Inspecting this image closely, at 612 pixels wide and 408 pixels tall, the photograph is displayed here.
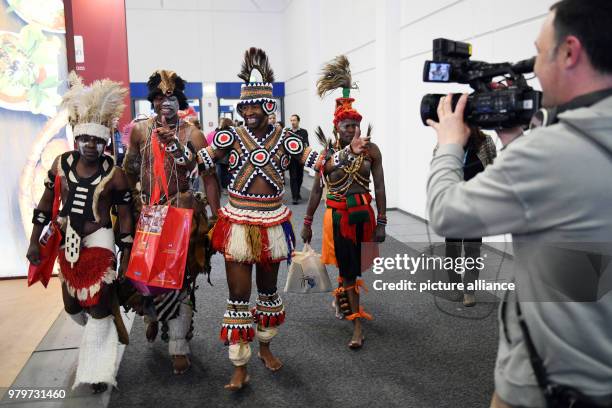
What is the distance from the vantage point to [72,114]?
2834 millimetres

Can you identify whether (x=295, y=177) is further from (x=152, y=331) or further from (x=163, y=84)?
(x=163, y=84)

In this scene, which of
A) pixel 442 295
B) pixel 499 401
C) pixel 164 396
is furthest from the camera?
pixel 442 295

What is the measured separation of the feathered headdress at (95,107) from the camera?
9.10 feet

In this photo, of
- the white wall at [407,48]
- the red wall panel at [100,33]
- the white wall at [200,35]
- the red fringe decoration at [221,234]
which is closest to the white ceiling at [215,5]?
the white wall at [200,35]

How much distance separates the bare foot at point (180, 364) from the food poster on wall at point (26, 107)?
2451 millimetres

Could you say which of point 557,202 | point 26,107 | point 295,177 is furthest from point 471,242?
point 295,177

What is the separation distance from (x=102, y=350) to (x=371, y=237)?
1774 millimetres

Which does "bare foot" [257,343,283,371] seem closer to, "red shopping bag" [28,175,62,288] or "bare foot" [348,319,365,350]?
"bare foot" [348,319,365,350]

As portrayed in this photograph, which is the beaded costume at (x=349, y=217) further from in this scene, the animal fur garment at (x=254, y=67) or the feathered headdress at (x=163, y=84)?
the feathered headdress at (x=163, y=84)

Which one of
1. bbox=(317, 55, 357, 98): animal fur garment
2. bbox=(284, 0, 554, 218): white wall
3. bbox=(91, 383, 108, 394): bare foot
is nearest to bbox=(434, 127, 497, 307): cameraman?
bbox=(317, 55, 357, 98): animal fur garment

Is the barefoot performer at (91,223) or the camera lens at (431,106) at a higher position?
the camera lens at (431,106)

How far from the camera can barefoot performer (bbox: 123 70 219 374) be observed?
9.83 ft

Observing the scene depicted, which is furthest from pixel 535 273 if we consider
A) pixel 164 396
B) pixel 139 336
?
pixel 139 336

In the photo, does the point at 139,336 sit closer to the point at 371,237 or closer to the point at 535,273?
the point at 371,237
